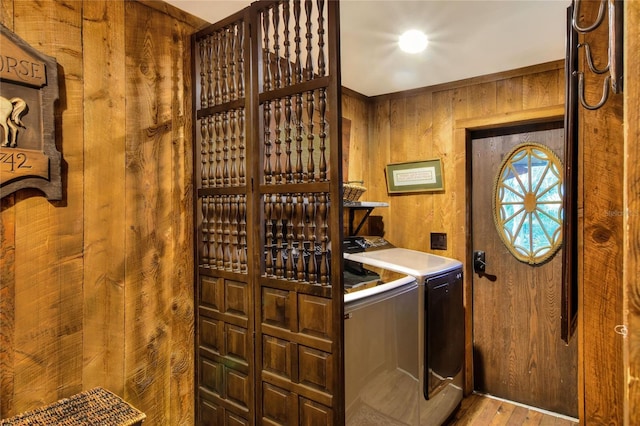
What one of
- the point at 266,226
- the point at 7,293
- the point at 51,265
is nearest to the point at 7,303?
the point at 7,293

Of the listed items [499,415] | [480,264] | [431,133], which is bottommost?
[499,415]

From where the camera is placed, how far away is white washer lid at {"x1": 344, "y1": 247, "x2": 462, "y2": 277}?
2.12 m

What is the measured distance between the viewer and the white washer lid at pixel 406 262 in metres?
2.12

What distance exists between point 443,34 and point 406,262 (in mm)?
1373

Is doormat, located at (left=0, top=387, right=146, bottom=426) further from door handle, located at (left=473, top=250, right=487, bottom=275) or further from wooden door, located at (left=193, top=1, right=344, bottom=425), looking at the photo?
door handle, located at (left=473, top=250, right=487, bottom=275)

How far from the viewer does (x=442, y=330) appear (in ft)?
7.29

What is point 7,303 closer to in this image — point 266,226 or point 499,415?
point 266,226

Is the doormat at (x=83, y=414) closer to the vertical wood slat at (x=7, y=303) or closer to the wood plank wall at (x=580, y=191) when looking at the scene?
the vertical wood slat at (x=7, y=303)

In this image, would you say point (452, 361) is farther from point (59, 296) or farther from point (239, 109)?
point (59, 296)

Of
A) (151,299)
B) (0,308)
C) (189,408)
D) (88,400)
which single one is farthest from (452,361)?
(0,308)

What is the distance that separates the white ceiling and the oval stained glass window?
69 cm

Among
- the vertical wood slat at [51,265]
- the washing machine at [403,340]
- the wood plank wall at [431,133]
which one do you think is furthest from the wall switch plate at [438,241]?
the vertical wood slat at [51,265]

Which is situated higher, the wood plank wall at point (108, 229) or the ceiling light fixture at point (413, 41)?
the ceiling light fixture at point (413, 41)

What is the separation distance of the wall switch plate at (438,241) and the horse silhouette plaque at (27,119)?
2.53m
